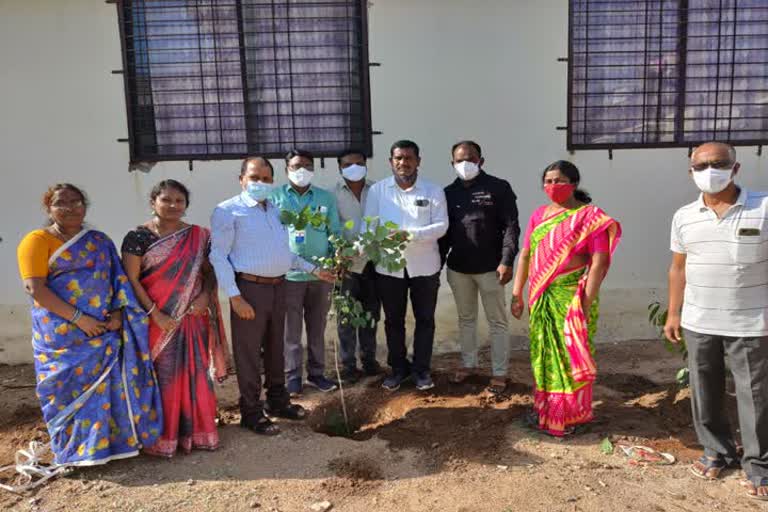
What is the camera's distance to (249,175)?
Result: 3.41 m

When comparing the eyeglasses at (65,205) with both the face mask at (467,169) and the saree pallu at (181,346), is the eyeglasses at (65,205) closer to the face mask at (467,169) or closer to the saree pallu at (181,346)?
the saree pallu at (181,346)

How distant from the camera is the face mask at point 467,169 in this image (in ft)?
12.8

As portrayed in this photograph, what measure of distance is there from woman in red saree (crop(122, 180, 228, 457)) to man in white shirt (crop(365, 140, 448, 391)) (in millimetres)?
1253

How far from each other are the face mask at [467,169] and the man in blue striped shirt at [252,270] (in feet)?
3.78

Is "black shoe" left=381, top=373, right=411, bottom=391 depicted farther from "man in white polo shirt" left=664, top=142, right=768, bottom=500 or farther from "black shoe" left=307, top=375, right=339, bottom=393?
"man in white polo shirt" left=664, top=142, right=768, bottom=500

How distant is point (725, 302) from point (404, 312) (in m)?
2.05

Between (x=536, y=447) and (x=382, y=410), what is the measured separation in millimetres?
1080

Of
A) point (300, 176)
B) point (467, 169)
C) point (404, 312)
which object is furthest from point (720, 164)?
point (300, 176)

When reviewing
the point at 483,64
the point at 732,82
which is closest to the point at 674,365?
the point at 732,82

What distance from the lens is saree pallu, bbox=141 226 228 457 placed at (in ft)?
10.6

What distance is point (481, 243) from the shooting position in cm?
397

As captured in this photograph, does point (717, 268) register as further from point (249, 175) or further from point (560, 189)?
point (249, 175)

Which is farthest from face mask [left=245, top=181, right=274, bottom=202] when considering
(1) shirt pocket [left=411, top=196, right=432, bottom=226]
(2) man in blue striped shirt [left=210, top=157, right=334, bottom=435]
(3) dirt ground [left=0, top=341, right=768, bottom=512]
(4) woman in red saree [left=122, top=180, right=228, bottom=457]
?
(3) dirt ground [left=0, top=341, right=768, bottom=512]

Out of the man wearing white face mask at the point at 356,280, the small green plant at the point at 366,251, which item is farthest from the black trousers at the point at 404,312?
the small green plant at the point at 366,251
